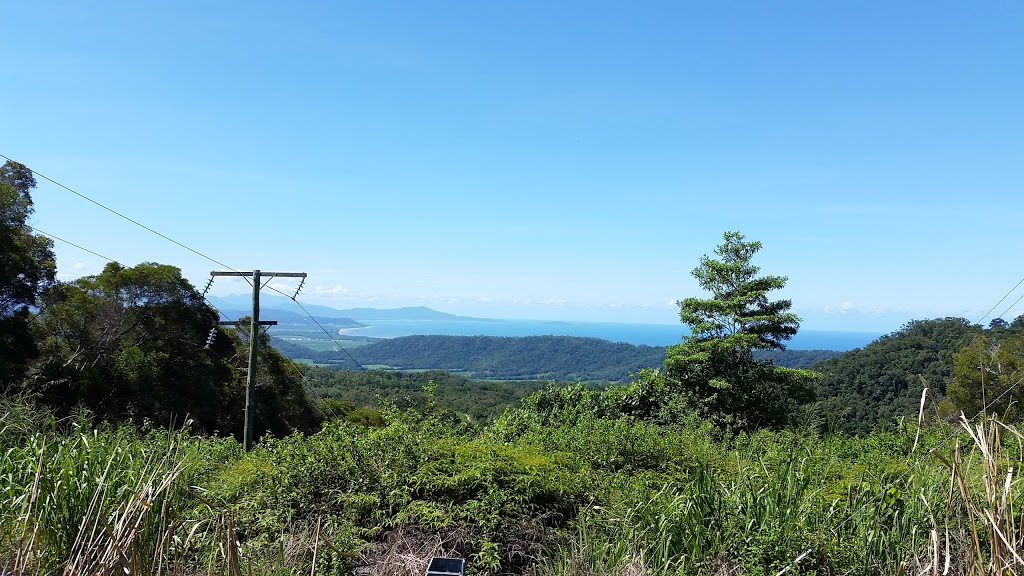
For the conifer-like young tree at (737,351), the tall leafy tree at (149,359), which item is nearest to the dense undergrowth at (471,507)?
the conifer-like young tree at (737,351)

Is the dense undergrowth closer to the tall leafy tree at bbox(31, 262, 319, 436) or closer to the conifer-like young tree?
the conifer-like young tree

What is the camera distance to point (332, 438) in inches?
169

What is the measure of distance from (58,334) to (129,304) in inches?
93.6

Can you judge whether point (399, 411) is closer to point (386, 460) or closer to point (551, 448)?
point (386, 460)

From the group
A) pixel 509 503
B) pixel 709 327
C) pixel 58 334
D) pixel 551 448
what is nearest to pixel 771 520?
pixel 509 503

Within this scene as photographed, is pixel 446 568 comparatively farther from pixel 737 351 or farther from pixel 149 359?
pixel 149 359

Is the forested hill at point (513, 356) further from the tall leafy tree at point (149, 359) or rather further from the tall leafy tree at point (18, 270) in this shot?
the tall leafy tree at point (18, 270)

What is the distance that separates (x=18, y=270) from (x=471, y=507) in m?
17.7

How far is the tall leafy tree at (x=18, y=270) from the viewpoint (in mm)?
15297

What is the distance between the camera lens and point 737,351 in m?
16.3

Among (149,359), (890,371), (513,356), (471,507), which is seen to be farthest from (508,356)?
(471,507)

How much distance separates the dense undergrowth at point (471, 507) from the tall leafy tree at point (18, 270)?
45.4 feet

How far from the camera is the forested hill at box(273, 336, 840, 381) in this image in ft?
420

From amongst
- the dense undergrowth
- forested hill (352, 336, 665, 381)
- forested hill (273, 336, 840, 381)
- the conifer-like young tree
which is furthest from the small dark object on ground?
forested hill (352, 336, 665, 381)
